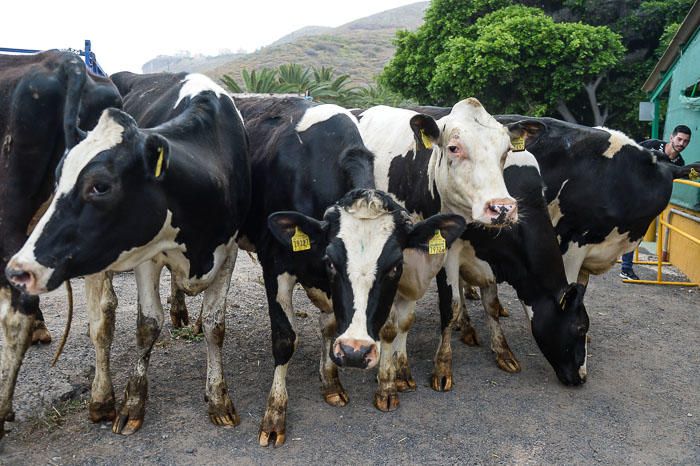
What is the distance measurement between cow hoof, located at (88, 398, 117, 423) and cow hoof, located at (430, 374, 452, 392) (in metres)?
2.41

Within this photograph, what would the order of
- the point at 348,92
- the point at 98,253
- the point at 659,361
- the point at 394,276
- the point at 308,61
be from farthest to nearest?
the point at 308,61 → the point at 348,92 → the point at 659,361 → the point at 394,276 → the point at 98,253

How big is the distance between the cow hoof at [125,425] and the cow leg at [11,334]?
25.2 inches

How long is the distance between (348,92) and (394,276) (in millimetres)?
18972

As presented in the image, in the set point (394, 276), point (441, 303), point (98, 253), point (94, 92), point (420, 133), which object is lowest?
point (441, 303)

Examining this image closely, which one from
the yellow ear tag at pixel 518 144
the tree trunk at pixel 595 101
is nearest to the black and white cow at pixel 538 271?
the yellow ear tag at pixel 518 144

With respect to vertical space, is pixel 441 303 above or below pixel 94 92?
below

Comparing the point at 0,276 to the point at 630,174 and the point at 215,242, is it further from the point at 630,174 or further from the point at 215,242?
the point at 630,174

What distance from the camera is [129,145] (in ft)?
10.5

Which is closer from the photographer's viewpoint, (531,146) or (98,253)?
(98,253)

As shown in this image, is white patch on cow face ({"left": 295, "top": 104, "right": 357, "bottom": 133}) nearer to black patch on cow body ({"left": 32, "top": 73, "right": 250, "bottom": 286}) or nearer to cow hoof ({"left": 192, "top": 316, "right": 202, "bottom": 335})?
black patch on cow body ({"left": 32, "top": 73, "right": 250, "bottom": 286})

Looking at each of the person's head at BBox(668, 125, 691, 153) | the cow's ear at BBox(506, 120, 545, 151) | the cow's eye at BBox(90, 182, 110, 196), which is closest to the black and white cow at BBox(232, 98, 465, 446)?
the cow's eye at BBox(90, 182, 110, 196)

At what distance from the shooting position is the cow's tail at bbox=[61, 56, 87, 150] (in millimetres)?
3361

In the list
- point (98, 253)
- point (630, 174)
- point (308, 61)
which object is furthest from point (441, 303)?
point (308, 61)

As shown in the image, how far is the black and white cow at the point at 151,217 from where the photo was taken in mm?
3021
